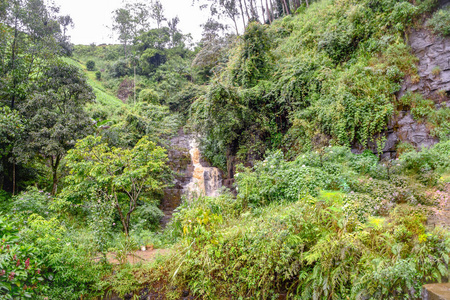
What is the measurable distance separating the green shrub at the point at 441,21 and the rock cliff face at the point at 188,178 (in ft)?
34.0

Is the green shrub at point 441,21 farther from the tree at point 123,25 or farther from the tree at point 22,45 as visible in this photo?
the tree at point 123,25

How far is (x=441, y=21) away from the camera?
7.89 meters

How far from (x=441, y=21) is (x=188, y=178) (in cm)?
1226

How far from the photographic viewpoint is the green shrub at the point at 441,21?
25.6 ft

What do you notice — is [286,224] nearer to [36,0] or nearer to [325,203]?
[325,203]

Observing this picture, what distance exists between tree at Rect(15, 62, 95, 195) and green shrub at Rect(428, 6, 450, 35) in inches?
518

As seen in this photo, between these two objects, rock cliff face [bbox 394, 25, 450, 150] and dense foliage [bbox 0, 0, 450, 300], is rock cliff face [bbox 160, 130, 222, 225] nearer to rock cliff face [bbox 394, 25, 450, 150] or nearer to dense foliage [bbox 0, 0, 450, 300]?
dense foliage [bbox 0, 0, 450, 300]

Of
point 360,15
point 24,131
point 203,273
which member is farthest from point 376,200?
point 24,131

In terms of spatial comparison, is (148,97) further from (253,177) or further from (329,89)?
(253,177)

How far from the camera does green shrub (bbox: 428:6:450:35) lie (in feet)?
25.6

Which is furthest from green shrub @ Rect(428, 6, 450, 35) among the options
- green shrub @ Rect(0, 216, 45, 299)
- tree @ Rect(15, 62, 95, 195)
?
tree @ Rect(15, 62, 95, 195)

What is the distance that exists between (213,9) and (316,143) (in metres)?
20.1

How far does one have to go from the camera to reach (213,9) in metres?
23.4

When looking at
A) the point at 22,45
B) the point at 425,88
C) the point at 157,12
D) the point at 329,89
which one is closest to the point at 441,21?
the point at 425,88
